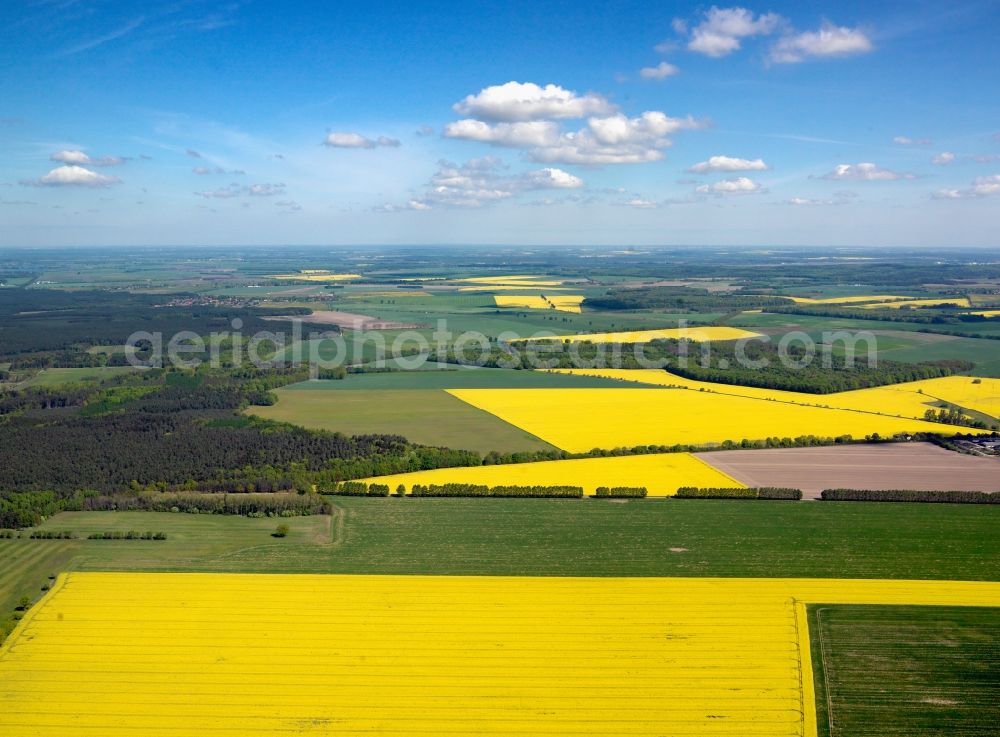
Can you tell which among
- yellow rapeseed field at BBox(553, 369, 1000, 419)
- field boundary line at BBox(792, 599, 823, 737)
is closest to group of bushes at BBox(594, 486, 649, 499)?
field boundary line at BBox(792, 599, 823, 737)

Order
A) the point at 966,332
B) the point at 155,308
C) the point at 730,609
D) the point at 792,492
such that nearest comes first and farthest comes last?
the point at 730,609, the point at 792,492, the point at 966,332, the point at 155,308

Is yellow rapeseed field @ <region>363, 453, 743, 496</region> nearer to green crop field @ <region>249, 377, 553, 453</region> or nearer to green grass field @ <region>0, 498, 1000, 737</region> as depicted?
green grass field @ <region>0, 498, 1000, 737</region>

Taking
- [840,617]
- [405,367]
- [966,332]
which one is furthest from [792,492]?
[966,332]

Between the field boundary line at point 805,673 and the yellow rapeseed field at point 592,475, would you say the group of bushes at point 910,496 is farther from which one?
the field boundary line at point 805,673

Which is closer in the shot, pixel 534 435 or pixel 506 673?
pixel 506 673

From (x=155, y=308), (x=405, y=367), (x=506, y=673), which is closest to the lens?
(x=506, y=673)

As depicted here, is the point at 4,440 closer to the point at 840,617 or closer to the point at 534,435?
the point at 534,435

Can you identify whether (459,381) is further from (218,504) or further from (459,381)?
(218,504)
